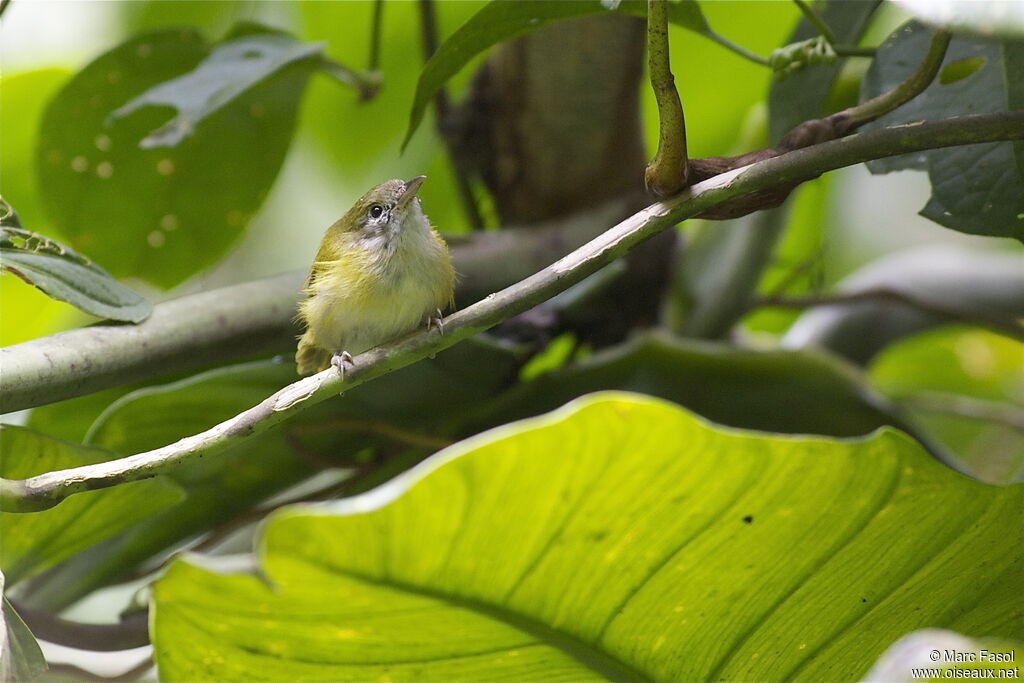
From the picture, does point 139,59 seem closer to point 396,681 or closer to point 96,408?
point 96,408

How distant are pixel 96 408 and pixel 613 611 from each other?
60 cm

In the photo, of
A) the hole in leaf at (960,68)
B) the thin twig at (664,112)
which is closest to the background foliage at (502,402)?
the hole in leaf at (960,68)

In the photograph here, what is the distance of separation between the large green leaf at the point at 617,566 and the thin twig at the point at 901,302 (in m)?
0.53

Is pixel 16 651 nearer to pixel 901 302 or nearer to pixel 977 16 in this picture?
pixel 977 16

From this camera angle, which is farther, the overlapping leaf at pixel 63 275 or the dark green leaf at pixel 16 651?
the overlapping leaf at pixel 63 275

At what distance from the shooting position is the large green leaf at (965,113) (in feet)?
2.48

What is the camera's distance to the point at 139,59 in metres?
1.16

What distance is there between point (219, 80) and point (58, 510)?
1.77 feet

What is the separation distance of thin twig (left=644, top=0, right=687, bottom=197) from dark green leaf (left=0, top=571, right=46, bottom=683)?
0.56m

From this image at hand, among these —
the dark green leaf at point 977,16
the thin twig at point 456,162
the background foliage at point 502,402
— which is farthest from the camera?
the thin twig at point 456,162

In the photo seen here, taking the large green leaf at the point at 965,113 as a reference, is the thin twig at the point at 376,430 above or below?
below

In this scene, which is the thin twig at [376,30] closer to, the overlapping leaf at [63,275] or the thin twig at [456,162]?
the thin twig at [456,162]

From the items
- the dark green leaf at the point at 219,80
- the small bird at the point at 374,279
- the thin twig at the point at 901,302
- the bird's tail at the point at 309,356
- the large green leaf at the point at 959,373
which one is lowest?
the large green leaf at the point at 959,373

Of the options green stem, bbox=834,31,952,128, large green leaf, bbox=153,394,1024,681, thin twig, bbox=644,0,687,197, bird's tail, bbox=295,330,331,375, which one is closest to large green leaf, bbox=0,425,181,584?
large green leaf, bbox=153,394,1024,681
